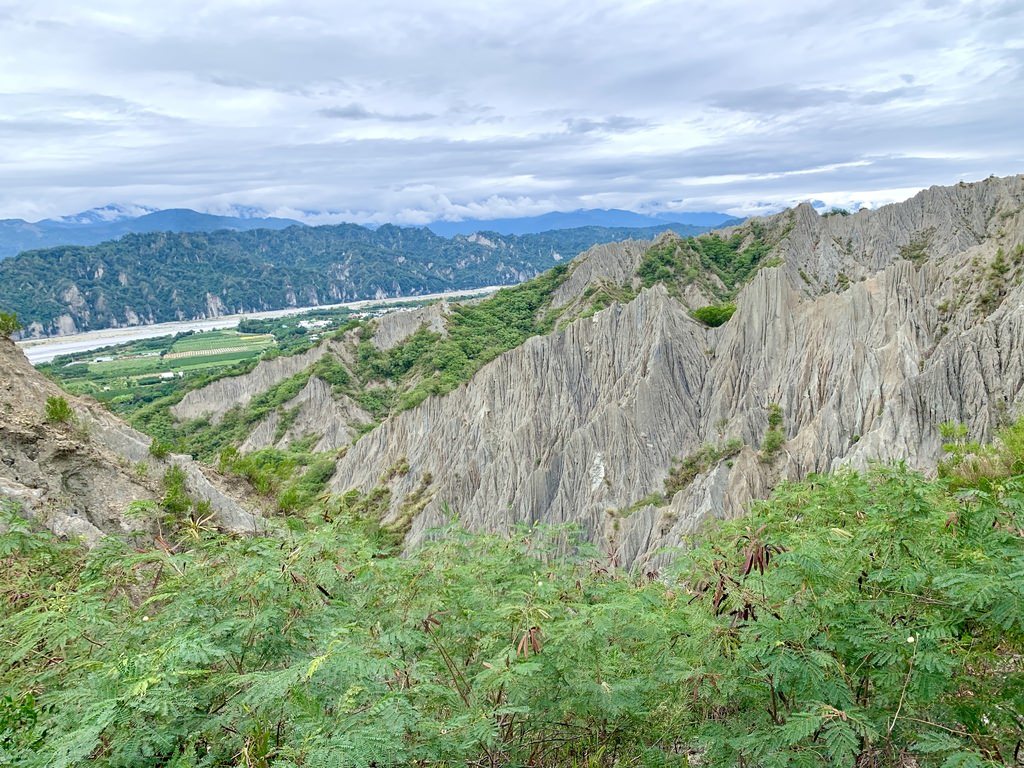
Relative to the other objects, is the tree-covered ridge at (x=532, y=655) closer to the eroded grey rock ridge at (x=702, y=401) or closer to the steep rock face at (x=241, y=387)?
the eroded grey rock ridge at (x=702, y=401)

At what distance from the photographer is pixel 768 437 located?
2855 centimetres

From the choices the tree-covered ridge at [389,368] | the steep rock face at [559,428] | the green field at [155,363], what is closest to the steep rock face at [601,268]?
the tree-covered ridge at [389,368]

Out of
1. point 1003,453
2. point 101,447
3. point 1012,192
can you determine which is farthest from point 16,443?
point 1012,192

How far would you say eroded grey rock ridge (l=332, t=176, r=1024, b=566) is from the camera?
77.9 ft

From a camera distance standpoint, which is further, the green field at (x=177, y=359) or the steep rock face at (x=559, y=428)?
the green field at (x=177, y=359)

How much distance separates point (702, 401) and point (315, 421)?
134ft

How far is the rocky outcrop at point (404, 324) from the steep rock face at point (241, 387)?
630 cm

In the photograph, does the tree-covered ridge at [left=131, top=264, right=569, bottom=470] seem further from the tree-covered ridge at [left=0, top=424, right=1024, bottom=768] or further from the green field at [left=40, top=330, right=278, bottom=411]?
the tree-covered ridge at [left=0, top=424, right=1024, bottom=768]

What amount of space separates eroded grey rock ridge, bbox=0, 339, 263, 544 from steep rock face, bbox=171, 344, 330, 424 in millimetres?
56397

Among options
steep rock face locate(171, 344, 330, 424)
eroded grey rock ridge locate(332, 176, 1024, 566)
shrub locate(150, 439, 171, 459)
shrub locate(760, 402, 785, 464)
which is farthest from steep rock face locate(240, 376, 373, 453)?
shrub locate(150, 439, 171, 459)

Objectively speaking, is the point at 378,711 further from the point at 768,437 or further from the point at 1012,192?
the point at 1012,192

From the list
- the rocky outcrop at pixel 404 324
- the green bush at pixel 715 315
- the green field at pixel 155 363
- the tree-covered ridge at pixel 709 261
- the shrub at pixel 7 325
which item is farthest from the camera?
the green field at pixel 155 363

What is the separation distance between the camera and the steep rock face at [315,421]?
58.5m

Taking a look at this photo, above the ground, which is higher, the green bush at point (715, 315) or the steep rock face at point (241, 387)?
the green bush at point (715, 315)
